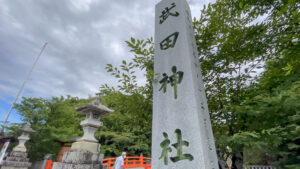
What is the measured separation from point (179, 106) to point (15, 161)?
9.56 m

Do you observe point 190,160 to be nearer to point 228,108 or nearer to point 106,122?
point 228,108

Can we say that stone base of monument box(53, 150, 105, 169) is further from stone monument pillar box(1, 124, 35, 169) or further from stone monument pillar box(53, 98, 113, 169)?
stone monument pillar box(1, 124, 35, 169)

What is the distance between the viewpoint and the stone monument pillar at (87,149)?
3.10m

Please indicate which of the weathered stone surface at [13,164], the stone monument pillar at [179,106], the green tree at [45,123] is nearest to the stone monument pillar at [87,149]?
the stone monument pillar at [179,106]

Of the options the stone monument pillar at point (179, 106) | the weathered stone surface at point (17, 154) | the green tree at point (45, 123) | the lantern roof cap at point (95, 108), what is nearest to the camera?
the stone monument pillar at point (179, 106)

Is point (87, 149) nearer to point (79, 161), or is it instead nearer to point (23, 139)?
point (79, 161)

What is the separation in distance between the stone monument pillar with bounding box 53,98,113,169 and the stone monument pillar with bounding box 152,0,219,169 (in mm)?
1933

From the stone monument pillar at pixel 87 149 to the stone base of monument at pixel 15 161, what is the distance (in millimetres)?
6520

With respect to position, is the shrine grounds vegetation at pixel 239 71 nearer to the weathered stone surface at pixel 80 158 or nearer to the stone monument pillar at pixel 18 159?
the weathered stone surface at pixel 80 158

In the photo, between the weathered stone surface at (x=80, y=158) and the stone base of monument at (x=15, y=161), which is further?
the stone base of monument at (x=15, y=161)

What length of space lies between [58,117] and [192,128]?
518 inches

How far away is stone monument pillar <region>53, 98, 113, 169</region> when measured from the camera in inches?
122

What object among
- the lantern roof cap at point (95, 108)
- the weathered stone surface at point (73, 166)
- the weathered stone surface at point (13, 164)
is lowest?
the weathered stone surface at point (13, 164)

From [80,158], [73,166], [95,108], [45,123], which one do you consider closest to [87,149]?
[80,158]
